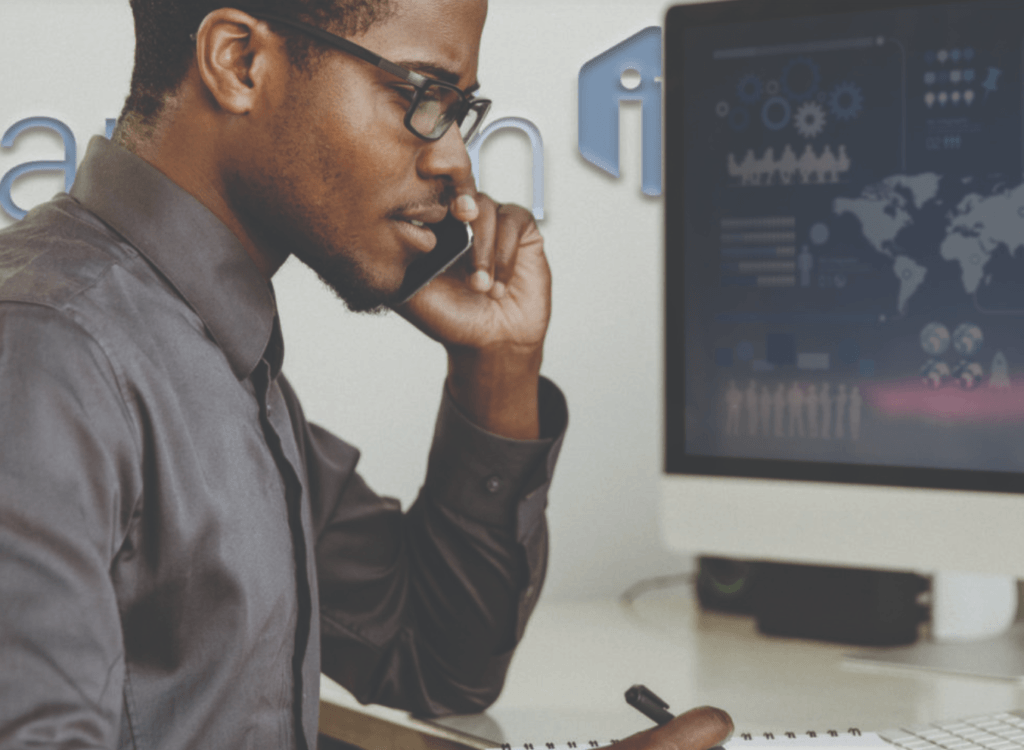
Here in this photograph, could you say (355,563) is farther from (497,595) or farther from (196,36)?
(196,36)

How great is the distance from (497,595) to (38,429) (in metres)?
0.57

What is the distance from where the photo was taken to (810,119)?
117 centimetres

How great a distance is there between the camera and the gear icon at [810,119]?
116cm

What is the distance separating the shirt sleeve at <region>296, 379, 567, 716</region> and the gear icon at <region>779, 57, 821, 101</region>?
393mm

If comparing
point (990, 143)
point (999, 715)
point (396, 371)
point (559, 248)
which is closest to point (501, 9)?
point (559, 248)

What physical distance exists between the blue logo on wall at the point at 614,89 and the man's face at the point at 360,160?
0.73 meters

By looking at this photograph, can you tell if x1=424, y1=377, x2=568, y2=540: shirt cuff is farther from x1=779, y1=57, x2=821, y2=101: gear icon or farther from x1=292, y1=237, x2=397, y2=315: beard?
x1=779, y1=57, x2=821, y2=101: gear icon

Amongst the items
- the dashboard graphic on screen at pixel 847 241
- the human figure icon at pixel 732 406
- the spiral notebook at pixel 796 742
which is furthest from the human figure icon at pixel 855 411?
the spiral notebook at pixel 796 742

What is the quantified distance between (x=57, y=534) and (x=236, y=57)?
37 cm

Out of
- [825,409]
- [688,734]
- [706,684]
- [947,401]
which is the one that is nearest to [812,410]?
[825,409]

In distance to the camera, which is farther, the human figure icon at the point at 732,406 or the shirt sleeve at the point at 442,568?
the human figure icon at the point at 732,406

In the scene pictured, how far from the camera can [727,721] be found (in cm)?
76

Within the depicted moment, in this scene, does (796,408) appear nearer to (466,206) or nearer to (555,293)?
(466,206)

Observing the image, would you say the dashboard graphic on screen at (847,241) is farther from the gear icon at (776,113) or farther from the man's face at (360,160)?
the man's face at (360,160)
